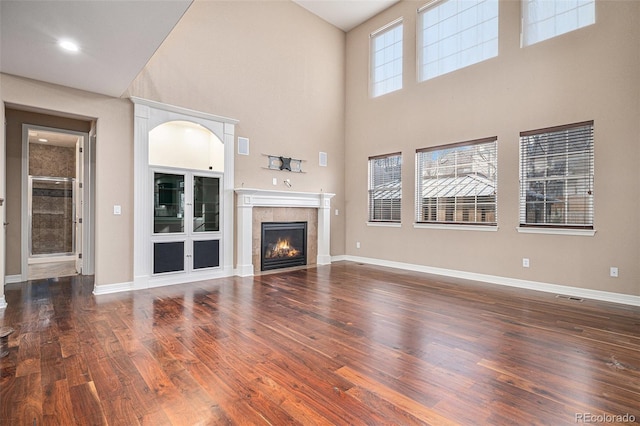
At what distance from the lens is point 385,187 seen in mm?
6875

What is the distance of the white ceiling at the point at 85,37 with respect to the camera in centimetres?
255

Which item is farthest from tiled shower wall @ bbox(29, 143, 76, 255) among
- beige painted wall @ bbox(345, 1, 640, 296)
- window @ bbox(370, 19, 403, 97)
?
window @ bbox(370, 19, 403, 97)

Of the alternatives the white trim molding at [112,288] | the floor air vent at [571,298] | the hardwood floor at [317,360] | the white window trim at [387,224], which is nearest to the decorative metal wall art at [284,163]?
the white window trim at [387,224]

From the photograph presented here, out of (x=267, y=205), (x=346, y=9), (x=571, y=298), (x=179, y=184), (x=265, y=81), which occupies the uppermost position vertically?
(x=346, y=9)

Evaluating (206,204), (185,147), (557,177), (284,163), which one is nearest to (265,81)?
(284,163)

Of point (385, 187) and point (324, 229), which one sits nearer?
point (385, 187)

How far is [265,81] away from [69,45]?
140 inches

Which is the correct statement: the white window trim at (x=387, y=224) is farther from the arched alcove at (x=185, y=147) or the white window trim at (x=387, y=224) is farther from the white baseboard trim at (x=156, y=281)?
the arched alcove at (x=185, y=147)

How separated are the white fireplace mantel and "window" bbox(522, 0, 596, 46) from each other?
4.36 metres

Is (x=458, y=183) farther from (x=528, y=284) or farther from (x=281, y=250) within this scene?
(x=281, y=250)

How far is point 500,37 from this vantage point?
17.0ft

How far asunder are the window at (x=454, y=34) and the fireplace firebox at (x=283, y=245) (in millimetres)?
3933

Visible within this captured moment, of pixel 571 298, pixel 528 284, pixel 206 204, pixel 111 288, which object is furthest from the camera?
pixel 206 204

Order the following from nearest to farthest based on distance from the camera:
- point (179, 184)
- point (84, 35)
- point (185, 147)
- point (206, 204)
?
point (84, 35)
point (179, 184)
point (206, 204)
point (185, 147)
